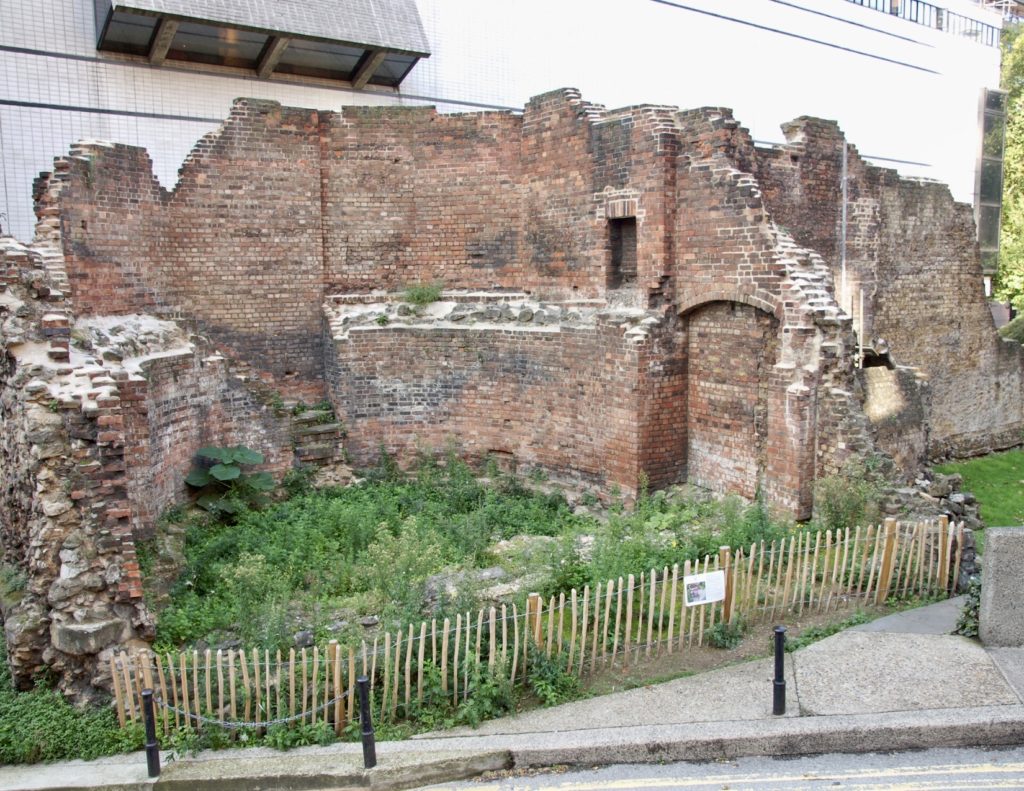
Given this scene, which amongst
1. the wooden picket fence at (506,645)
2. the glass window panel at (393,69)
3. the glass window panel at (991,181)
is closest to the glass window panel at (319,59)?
the glass window panel at (393,69)

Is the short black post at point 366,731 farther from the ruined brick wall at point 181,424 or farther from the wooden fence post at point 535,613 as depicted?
the ruined brick wall at point 181,424

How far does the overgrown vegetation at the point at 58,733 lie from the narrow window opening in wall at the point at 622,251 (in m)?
9.27

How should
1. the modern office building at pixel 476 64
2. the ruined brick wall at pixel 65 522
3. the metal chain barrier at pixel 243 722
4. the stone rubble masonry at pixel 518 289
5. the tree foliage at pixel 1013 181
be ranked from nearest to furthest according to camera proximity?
the metal chain barrier at pixel 243 722 → the ruined brick wall at pixel 65 522 → the stone rubble masonry at pixel 518 289 → the modern office building at pixel 476 64 → the tree foliage at pixel 1013 181

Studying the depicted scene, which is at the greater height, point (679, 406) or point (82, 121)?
point (82, 121)

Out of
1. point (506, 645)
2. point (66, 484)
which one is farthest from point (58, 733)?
point (506, 645)

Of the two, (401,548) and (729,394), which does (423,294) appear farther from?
(401,548)

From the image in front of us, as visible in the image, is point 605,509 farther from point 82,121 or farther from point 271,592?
point 82,121

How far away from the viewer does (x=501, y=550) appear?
11.6m

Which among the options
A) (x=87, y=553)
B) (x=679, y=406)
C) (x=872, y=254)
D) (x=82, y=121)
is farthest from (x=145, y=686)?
(x=872, y=254)

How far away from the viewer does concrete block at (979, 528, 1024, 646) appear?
7863 mm

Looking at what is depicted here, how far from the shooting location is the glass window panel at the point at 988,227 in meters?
28.6

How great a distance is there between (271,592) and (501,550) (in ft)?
10.4

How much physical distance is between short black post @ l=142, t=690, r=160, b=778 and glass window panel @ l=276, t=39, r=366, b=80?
44.1 feet

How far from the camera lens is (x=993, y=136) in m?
30.1
